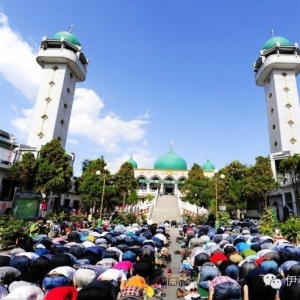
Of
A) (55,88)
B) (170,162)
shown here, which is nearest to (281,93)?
(170,162)

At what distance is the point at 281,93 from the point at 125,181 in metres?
24.8

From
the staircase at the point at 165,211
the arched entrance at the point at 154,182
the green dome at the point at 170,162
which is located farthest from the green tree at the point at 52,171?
the green dome at the point at 170,162

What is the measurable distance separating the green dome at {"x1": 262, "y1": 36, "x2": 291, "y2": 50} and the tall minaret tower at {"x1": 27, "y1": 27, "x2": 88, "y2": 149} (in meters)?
28.1

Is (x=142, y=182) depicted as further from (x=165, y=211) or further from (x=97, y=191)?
(x=97, y=191)

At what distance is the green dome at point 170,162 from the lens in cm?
5153

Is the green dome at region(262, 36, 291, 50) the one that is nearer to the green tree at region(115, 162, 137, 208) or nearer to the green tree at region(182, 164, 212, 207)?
the green tree at region(182, 164, 212, 207)

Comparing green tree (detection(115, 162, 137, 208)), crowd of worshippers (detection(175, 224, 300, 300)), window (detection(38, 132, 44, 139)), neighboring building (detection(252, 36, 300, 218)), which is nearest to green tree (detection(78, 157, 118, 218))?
green tree (detection(115, 162, 137, 208))

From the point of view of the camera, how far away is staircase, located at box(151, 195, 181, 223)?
28.2 m

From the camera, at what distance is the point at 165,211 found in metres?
30.2

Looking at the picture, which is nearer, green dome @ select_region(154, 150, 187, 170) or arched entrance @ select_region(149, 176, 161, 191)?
arched entrance @ select_region(149, 176, 161, 191)

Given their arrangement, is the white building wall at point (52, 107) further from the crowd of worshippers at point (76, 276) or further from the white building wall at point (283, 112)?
the white building wall at point (283, 112)

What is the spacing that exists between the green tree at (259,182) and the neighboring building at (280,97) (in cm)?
324

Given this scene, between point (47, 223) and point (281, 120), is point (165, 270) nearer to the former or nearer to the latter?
point (47, 223)

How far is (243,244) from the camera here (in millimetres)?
9820
